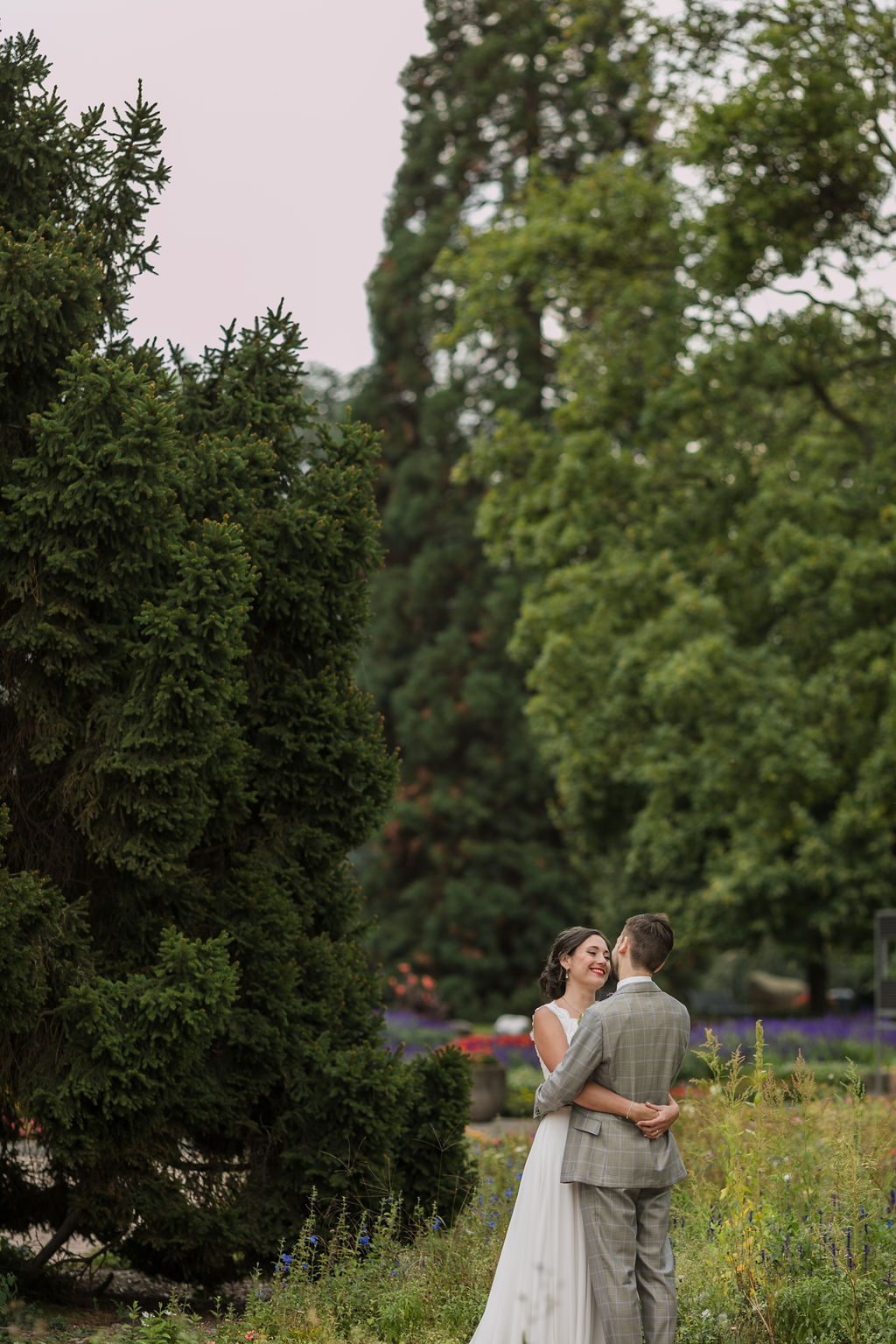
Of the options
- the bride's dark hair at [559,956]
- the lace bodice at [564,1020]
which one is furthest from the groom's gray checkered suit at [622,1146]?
the bride's dark hair at [559,956]

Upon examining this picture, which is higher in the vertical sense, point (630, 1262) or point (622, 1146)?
point (622, 1146)

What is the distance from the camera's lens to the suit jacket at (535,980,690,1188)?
4.12m

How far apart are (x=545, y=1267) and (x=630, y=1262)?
30 centimetres

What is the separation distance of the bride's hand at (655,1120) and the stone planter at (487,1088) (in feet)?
30.4

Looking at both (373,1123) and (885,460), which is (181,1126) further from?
(885,460)

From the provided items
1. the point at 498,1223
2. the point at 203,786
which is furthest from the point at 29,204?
the point at 498,1223

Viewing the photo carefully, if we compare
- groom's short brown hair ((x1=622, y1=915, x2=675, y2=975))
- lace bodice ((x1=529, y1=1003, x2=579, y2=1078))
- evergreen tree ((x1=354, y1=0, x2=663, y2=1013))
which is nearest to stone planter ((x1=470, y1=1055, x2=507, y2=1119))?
lace bodice ((x1=529, y1=1003, x2=579, y2=1078))

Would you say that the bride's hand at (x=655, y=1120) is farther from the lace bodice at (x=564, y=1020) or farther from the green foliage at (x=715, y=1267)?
the green foliage at (x=715, y=1267)

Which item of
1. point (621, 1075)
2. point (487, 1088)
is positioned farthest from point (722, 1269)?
point (487, 1088)

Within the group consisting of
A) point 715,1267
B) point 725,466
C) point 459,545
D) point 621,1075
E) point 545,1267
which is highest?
point 459,545

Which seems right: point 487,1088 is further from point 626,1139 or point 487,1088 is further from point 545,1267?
point 626,1139

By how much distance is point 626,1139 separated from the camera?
4.16 meters

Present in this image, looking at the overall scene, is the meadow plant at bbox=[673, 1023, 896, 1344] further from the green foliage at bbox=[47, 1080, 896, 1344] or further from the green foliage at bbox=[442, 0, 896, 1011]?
the green foliage at bbox=[442, 0, 896, 1011]

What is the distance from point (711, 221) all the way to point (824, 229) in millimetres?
1677
